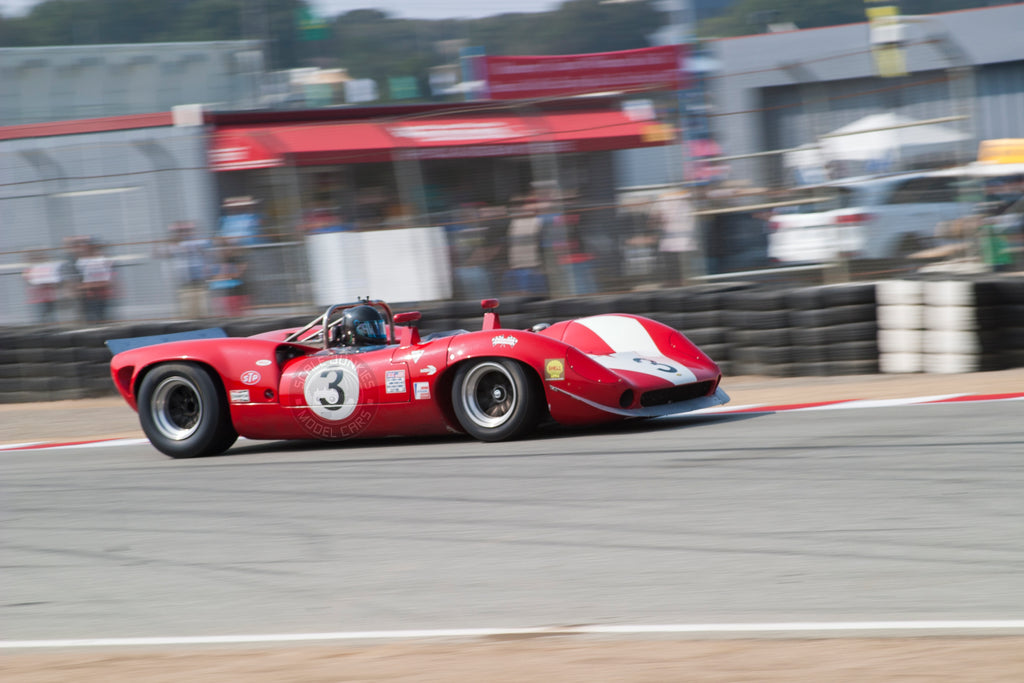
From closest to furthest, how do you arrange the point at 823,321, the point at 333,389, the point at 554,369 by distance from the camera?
1. the point at 554,369
2. the point at 333,389
3. the point at 823,321

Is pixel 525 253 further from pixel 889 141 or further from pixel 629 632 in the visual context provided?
pixel 629 632

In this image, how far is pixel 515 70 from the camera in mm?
22141

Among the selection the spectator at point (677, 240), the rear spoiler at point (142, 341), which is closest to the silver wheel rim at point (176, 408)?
the rear spoiler at point (142, 341)

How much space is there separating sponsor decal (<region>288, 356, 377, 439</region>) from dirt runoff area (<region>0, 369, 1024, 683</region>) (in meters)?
3.34

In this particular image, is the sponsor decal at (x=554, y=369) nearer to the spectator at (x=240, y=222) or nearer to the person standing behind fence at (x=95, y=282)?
the spectator at (x=240, y=222)

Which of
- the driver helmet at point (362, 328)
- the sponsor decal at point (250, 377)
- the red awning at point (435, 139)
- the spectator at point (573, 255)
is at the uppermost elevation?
the red awning at point (435, 139)

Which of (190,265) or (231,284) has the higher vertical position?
(190,265)

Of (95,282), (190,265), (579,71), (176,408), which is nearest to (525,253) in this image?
(190,265)

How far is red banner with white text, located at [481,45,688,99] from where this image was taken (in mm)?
22031

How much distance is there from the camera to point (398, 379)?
656 cm

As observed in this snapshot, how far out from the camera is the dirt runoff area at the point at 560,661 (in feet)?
9.07

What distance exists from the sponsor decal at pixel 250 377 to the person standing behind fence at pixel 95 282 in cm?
527

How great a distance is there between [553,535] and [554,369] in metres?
2.03

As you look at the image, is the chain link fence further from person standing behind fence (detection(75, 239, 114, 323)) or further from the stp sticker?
the stp sticker
